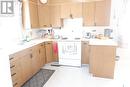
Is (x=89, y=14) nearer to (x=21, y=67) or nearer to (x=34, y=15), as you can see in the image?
(x=34, y=15)

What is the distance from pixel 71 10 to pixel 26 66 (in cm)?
246

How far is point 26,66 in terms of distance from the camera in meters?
3.09

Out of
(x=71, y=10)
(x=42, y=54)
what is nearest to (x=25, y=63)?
(x=42, y=54)

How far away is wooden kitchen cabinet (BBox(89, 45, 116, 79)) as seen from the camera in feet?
10.3

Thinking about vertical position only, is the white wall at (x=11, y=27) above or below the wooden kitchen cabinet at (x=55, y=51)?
above

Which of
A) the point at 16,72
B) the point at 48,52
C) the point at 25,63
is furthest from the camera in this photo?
the point at 48,52

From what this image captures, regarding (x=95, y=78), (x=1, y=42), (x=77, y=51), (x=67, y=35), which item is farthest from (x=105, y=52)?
(x=1, y=42)

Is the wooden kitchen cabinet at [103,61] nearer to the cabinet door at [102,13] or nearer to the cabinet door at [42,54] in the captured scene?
the cabinet door at [102,13]

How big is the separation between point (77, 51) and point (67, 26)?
119 centimetres

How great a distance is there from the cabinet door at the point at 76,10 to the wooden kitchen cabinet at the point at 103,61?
1.52 metres

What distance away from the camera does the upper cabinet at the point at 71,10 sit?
→ 14.0ft

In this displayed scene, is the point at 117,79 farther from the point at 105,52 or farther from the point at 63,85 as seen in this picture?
the point at 63,85

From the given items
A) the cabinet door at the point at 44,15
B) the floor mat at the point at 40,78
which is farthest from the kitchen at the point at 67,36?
the floor mat at the point at 40,78

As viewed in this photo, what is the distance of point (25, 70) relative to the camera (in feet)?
9.94
